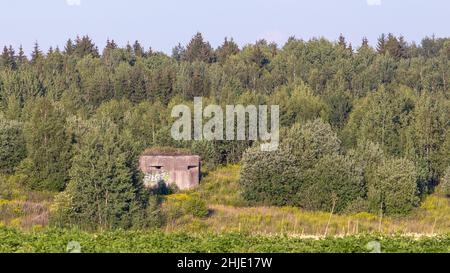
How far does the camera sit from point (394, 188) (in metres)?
53.3

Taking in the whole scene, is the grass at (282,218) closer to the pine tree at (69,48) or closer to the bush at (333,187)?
the bush at (333,187)

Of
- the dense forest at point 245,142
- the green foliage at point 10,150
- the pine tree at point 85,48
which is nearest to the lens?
the dense forest at point 245,142

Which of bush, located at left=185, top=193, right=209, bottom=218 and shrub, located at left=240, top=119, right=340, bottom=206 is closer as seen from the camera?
bush, located at left=185, top=193, right=209, bottom=218

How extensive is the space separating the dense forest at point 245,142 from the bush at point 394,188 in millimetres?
95

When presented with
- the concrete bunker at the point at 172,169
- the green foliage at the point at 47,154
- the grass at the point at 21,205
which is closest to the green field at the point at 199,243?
the grass at the point at 21,205

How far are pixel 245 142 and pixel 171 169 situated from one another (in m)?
16.1

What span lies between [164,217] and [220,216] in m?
4.30

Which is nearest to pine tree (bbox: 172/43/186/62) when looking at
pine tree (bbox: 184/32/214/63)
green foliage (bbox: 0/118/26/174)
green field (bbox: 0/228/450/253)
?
pine tree (bbox: 184/32/214/63)

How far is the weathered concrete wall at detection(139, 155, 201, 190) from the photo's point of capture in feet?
196

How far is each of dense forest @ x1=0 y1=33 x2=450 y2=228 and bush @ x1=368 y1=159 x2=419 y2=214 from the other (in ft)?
0.31

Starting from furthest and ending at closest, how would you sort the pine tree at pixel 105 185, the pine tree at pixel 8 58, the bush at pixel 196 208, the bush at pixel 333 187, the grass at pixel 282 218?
the pine tree at pixel 8 58
the bush at pixel 333 187
the bush at pixel 196 208
the pine tree at pixel 105 185
the grass at pixel 282 218

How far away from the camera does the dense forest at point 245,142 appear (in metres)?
49.6

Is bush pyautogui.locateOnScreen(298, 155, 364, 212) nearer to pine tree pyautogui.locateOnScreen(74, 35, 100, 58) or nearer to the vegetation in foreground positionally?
the vegetation in foreground
